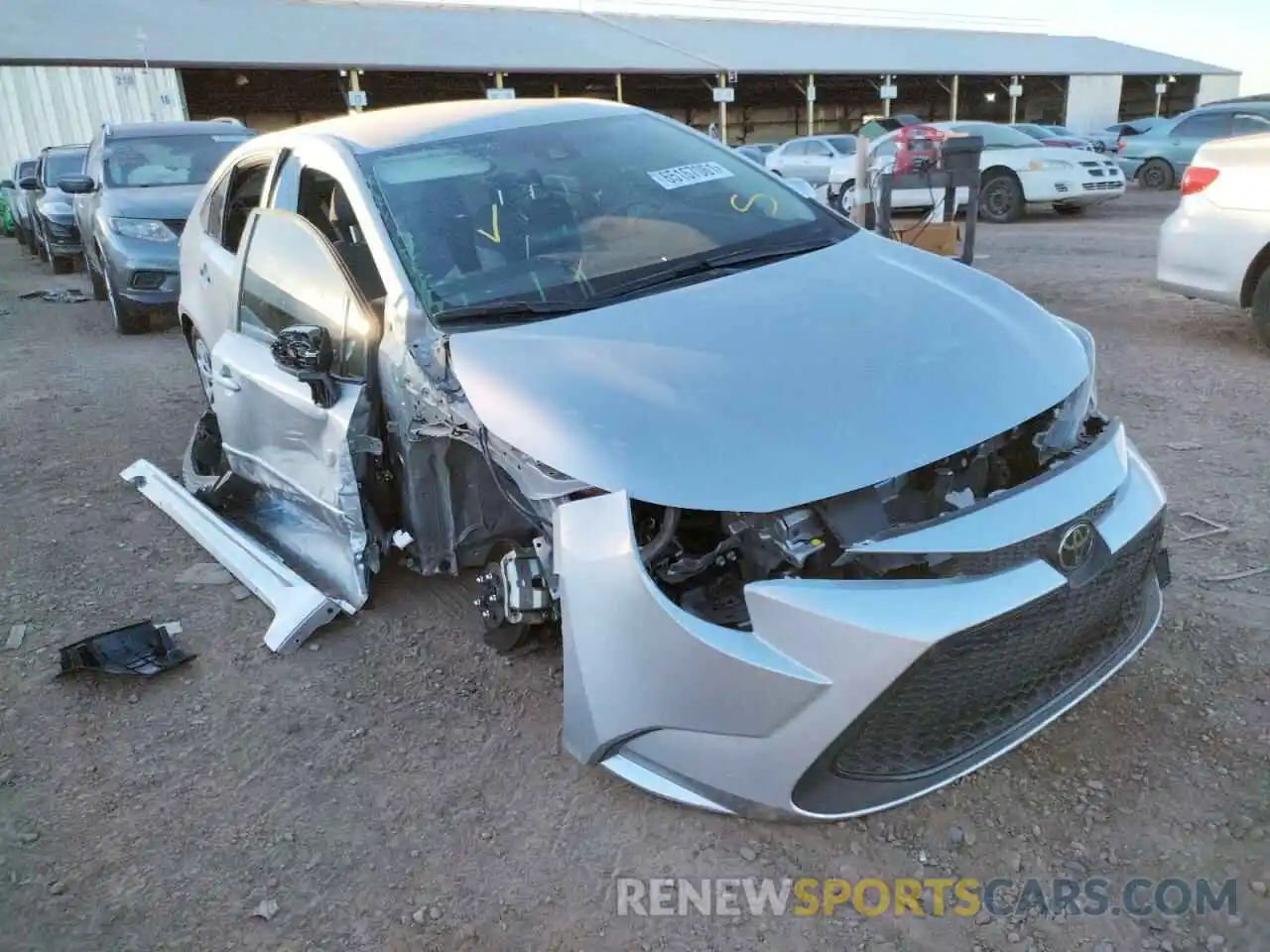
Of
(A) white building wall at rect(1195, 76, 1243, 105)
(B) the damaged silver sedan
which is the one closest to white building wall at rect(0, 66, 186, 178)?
(B) the damaged silver sedan

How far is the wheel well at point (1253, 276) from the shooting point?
560 centimetres

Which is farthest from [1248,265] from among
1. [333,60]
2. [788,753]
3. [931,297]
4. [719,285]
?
[333,60]

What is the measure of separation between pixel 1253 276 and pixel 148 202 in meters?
8.31

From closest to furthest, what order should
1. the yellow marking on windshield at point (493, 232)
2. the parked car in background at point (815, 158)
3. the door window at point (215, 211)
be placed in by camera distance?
the yellow marking on windshield at point (493, 232), the door window at point (215, 211), the parked car in background at point (815, 158)

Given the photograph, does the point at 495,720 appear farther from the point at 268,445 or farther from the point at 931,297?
the point at 931,297

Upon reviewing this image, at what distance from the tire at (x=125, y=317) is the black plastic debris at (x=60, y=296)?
8.45 feet

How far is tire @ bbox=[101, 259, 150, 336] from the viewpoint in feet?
27.9

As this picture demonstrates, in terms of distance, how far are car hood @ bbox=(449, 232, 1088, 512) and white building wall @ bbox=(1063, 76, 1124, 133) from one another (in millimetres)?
37336

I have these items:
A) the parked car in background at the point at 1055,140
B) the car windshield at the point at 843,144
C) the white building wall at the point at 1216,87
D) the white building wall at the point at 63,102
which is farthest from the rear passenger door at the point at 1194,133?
the white building wall at the point at 1216,87

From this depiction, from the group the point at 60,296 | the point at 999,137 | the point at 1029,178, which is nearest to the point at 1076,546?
the point at 60,296

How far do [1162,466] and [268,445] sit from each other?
145 inches

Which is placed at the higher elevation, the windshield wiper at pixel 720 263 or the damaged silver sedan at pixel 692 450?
the windshield wiper at pixel 720 263

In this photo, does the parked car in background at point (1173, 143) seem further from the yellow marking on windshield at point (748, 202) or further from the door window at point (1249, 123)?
the yellow marking on windshield at point (748, 202)

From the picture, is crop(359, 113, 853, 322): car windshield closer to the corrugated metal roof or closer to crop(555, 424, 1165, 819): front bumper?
crop(555, 424, 1165, 819): front bumper
